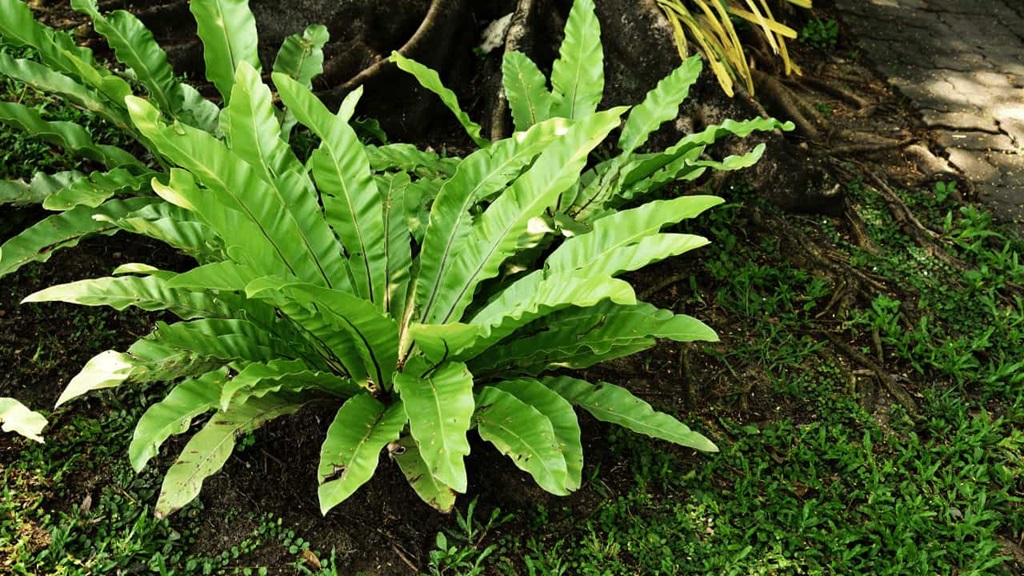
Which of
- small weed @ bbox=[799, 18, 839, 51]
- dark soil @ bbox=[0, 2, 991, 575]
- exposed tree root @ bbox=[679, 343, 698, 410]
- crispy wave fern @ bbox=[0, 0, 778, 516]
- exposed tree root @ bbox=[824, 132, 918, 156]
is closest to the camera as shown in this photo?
crispy wave fern @ bbox=[0, 0, 778, 516]

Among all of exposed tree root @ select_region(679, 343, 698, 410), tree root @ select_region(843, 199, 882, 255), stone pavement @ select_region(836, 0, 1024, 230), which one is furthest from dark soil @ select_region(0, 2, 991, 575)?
stone pavement @ select_region(836, 0, 1024, 230)

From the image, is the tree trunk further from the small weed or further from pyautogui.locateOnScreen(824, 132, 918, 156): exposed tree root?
the small weed

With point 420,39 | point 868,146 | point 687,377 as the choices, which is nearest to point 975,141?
point 868,146

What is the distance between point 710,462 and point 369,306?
1.47 m

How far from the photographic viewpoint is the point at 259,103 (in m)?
2.41

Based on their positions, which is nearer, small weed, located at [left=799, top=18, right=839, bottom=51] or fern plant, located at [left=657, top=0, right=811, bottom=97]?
fern plant, located at [left=657, top=0, right=811, bottom=97]

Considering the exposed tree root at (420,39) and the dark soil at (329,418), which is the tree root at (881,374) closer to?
the dark soil at (329,418)

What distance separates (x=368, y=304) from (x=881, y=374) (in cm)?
235

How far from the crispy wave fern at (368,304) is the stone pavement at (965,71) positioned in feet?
10.2

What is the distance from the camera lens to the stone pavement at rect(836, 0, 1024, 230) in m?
4.71

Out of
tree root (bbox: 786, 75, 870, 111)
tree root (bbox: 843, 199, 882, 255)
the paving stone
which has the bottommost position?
tree root (bbox: 843, 199, 882, 255)

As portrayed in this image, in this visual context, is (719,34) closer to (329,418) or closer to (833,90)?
(833,90)

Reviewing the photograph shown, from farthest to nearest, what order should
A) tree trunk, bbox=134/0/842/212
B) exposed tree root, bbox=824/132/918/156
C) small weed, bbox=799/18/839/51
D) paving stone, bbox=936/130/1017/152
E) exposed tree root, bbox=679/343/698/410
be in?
small weed, bbox=799/18/839/51 → paving stone, bbox=936/130/1017/152 → exposed tree root, bbox=824/132/918/156 → tree trunk, bbox=134/0/842/212 → exposed tree root, bbox=679/343/698/410

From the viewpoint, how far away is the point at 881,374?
11.1ft
